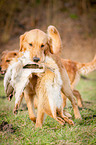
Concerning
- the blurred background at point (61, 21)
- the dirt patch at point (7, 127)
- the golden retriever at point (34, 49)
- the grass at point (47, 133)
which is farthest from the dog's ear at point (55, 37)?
the blurred background at point (61, 21)

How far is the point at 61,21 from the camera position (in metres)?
15.2

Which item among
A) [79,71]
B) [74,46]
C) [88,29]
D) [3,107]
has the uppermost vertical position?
[88,29]

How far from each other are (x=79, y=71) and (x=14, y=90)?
2416mm

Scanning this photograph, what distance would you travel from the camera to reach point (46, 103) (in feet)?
8.79

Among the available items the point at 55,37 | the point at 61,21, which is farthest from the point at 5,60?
the point at 61,21

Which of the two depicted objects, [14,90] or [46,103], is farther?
[46,103]

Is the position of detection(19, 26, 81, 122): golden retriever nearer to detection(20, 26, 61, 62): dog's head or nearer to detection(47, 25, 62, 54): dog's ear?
detection(20, 26, 61, 62): dog's head

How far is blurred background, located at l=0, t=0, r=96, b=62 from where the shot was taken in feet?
42.9

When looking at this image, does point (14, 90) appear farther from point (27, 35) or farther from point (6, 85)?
point (27, 35)

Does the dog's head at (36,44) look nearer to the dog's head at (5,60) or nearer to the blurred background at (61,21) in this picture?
the dog's head at (5,60)

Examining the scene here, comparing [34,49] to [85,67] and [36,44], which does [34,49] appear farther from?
[85,67]

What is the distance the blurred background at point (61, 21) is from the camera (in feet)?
42.9

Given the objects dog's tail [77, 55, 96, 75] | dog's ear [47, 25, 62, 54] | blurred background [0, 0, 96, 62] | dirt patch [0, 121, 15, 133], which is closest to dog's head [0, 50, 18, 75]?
dog's ear [47, 25, 62, 54]

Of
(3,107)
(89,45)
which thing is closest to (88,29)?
(89,45)
